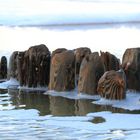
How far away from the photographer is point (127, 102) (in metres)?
8.59

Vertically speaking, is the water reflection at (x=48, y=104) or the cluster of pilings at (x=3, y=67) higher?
the cluster of pilings at (x=3, y=67)

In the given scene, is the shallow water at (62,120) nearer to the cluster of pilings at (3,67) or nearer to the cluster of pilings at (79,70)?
the cluster of pilings at (79,70)

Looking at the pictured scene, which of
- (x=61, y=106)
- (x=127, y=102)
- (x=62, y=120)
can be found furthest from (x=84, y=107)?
(x=62, y=120)

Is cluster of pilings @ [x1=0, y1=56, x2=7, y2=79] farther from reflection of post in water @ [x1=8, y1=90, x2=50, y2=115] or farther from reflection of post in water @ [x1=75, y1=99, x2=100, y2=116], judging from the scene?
reflection of post in water @ [x1=75, y1=99, x2=100, y2=116]

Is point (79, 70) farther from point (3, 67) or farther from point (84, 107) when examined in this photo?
point (3, 67)

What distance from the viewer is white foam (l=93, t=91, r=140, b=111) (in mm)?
8377

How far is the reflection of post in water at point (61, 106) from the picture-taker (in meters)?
8.20

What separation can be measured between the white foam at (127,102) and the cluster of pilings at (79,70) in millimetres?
77

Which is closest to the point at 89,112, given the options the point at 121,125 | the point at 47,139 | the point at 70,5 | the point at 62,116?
the point at 62,116

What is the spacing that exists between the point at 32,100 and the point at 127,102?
168cm

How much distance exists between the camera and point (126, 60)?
30.2 feet

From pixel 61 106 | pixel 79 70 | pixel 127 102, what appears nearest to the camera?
pixel 127 102

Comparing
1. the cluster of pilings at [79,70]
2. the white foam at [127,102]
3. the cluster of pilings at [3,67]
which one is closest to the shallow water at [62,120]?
the white foam at [127,102]

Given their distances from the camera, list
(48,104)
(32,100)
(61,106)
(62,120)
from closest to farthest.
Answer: (62,120)
(61,106)
(48,104)
(32,100)
